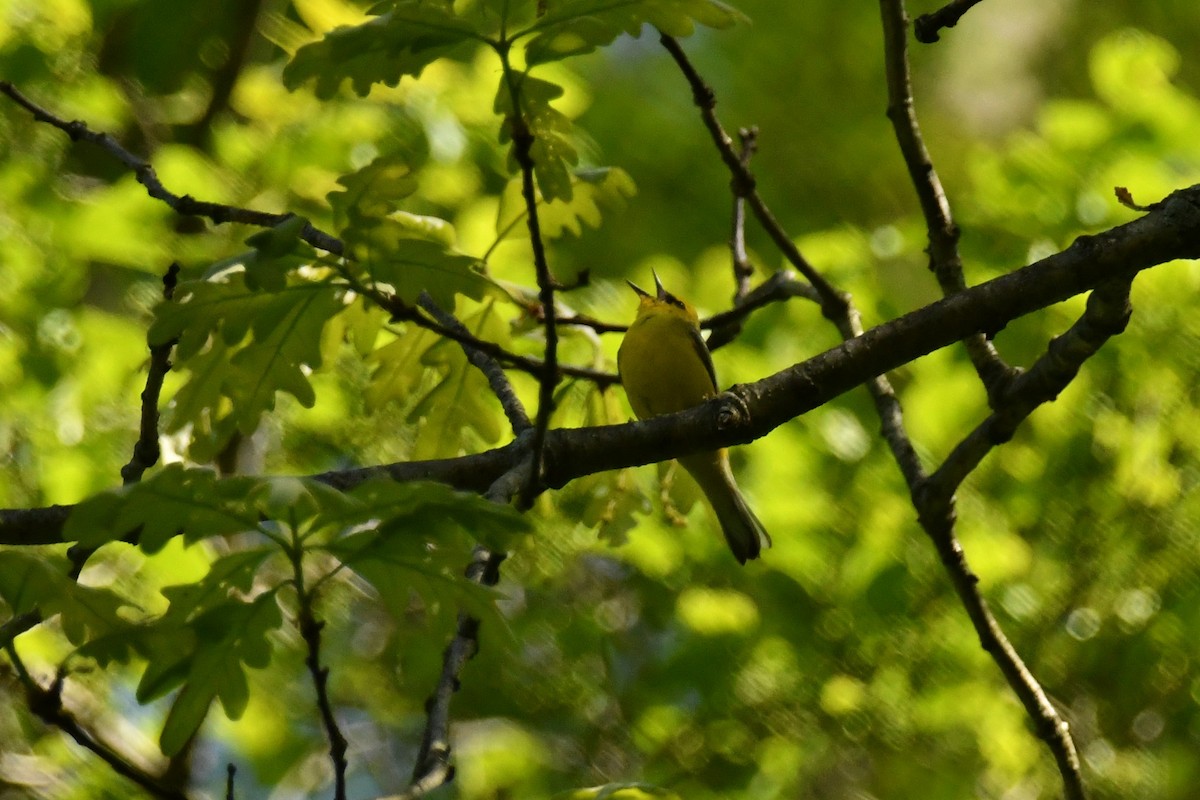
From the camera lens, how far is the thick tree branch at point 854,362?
2.41 metres

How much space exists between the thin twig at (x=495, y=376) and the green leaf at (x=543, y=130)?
1.54 feet

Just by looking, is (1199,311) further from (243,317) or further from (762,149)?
(762,149)

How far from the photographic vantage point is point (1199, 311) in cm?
428

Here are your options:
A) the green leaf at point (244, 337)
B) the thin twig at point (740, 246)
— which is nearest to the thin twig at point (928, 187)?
the thin twig at point (740, 246)

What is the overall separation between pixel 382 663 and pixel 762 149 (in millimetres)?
4269

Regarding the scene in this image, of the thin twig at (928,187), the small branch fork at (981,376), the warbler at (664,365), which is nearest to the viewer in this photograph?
the small branch fork at (981,376)

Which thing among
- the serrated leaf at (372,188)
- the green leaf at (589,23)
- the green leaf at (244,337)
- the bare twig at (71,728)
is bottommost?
the bare twig at (71,728)

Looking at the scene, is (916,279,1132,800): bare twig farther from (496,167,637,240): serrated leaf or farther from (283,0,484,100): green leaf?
(283,0,484,100): green leaf

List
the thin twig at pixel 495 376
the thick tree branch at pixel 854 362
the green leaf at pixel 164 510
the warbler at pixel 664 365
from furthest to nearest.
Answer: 1. the warbler at pixel 664 365
2. the thin twig at pixel 495 376
3. the thick tree branch at pixel 854 362
4. the green leaf at pixel 164 510

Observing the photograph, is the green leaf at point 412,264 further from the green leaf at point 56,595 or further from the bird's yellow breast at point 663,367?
the bird's yellow breast at point 663,367

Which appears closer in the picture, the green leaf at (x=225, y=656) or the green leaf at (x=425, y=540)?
the green leaf at (x=425, y=540)

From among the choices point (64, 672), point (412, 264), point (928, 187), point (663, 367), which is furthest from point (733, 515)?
point (64, 672)

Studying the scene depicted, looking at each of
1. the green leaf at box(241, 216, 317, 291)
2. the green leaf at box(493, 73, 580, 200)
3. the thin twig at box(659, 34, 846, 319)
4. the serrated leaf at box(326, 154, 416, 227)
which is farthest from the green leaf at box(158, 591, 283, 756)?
the thin twig at box(659, 34, 846, 319)

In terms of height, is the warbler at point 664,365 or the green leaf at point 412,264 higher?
the warbler at point 664,365
